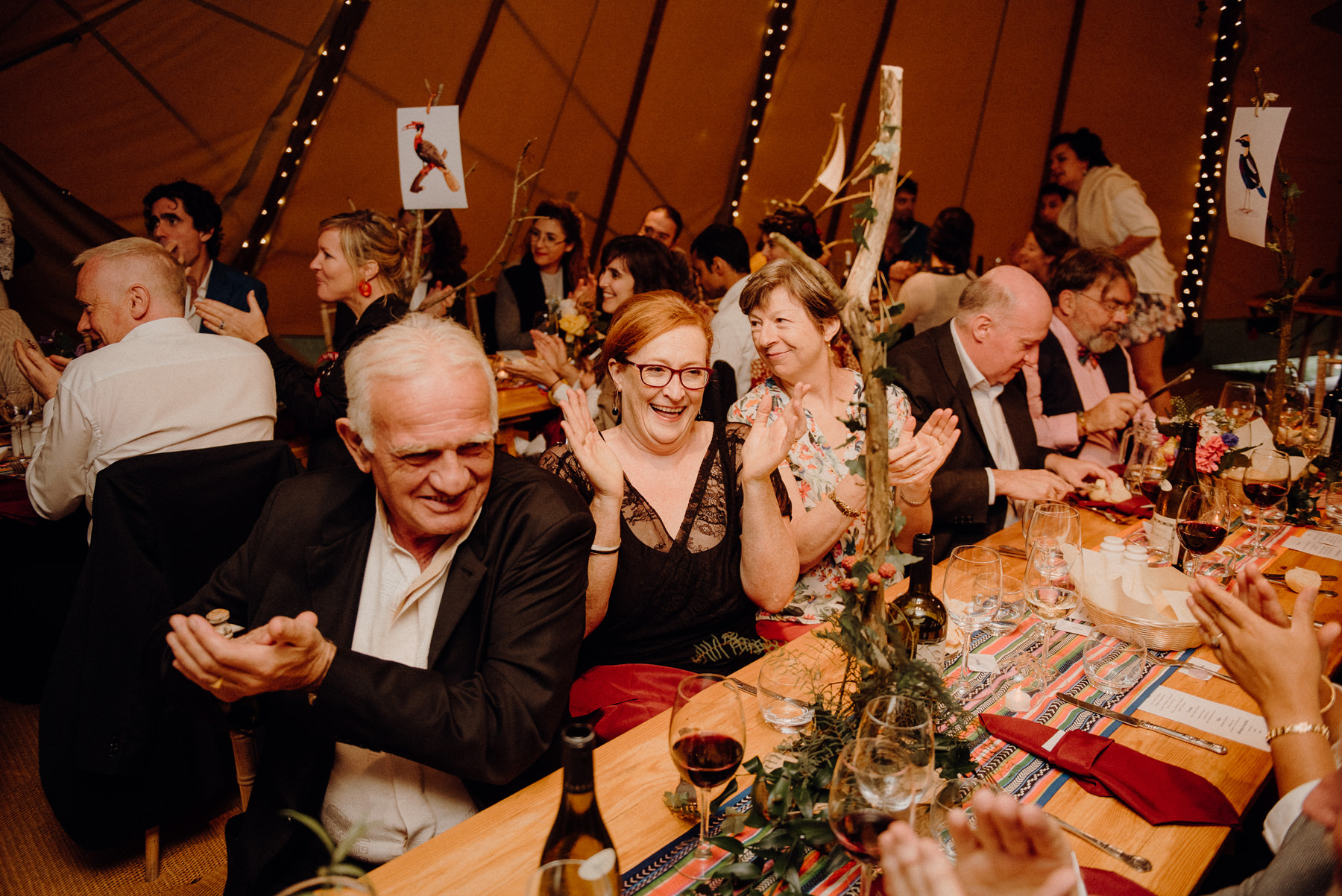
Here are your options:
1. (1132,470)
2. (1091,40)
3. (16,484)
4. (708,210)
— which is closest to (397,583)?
(16,484)

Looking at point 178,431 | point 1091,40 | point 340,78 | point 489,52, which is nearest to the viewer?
point 178,431

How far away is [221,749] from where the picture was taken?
2447 millimetres

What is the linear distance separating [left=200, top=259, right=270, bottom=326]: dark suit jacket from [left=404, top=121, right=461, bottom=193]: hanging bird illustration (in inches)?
65.0

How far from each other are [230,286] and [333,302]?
151 cm

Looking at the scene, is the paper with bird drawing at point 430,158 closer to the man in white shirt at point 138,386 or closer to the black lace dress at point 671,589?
the man in white shirt at point 138,386

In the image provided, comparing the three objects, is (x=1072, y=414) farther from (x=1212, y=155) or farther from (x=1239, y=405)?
(x=1212, y=155)

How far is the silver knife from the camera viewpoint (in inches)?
57.4

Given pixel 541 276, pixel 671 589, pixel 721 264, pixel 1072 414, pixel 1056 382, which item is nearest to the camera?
pixel 671 589

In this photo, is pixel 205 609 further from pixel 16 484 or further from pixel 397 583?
pixel 16 484

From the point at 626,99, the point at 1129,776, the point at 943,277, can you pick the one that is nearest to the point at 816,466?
the point at 1129,776

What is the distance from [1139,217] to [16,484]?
6266 millimetres

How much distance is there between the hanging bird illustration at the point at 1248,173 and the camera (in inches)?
114

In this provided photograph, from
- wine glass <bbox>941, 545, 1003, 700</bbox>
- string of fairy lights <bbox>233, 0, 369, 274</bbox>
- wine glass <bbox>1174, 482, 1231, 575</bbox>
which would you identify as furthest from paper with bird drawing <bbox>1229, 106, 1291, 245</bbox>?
string of fairy lights <bbox>233, 0, 369, 274</bbox>

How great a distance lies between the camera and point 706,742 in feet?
3.67
